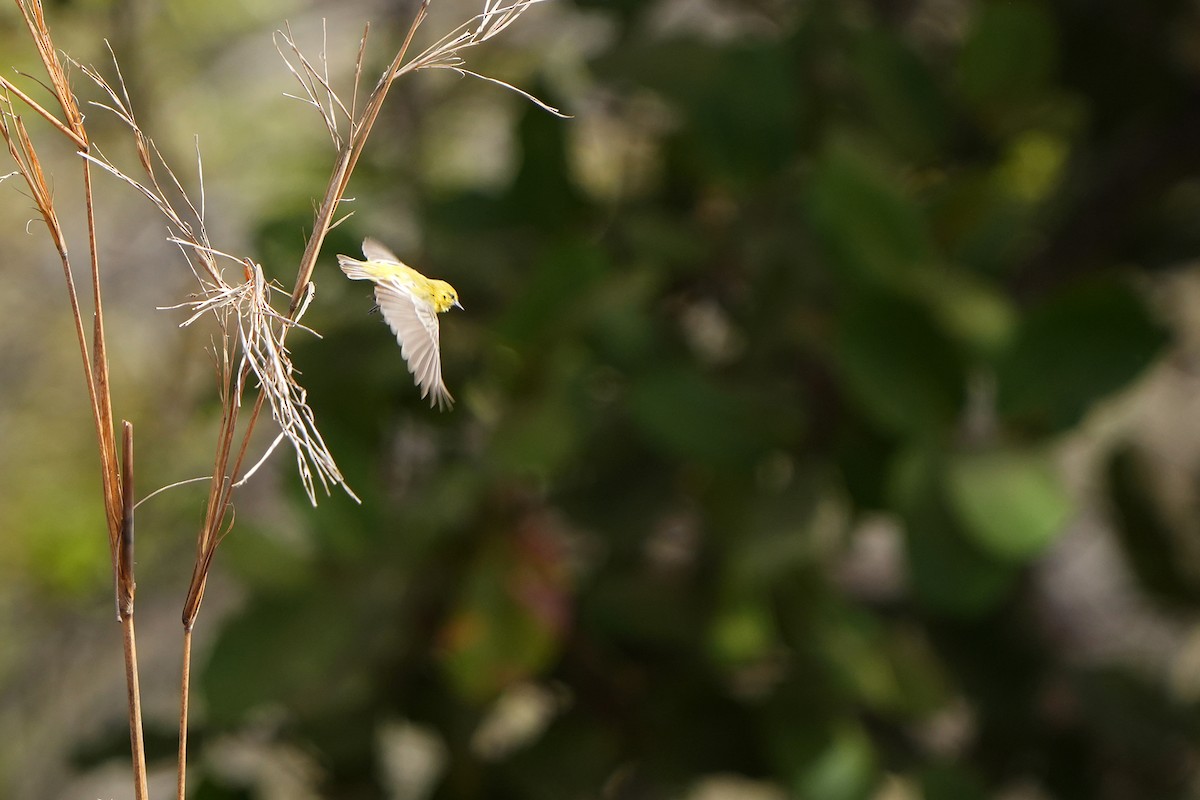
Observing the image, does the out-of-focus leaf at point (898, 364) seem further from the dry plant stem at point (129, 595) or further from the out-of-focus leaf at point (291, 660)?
the dry plant stem at point (129, 595)

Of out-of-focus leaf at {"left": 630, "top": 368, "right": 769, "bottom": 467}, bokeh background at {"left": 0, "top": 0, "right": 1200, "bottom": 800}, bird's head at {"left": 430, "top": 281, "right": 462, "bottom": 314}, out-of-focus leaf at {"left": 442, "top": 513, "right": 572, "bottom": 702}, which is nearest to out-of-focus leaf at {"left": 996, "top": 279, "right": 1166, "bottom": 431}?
bokeh background at {"left": 0, "top": 0, "right": 1200, "bottom": 800}

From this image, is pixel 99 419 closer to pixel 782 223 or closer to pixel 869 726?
pixel 782 223

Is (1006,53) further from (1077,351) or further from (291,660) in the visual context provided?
(291,660)

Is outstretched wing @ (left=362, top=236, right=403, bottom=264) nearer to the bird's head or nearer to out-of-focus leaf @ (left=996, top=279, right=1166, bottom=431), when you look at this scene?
the bird's head

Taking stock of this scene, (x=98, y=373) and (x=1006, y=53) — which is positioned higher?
(x=1006, y=53)

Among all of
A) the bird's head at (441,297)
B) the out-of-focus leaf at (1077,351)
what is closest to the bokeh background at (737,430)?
the out-of-focus leaf at (1077,351)

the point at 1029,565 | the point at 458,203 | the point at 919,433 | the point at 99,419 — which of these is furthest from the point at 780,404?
the point at 99,419

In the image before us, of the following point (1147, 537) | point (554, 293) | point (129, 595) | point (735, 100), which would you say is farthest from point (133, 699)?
point (1147, 537)
